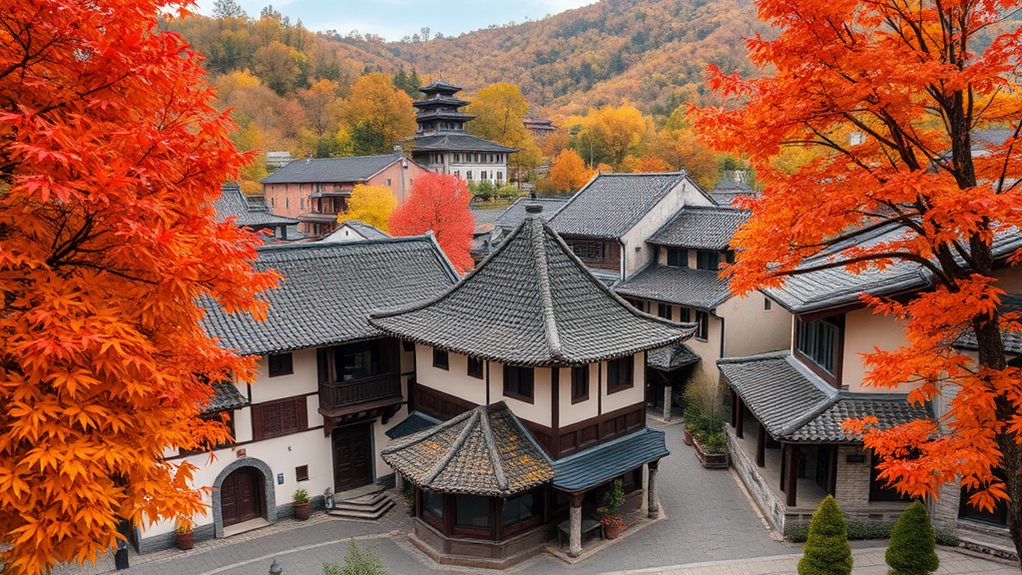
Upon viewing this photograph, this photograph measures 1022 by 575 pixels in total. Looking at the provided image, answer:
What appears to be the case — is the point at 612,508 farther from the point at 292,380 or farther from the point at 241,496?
the point at 241,496

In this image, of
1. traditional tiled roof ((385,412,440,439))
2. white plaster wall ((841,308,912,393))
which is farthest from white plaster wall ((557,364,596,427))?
white plaster wall ((841,308,912,393))

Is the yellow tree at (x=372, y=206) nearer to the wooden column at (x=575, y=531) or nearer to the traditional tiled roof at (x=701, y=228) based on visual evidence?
the traditional tiled roof at (x=701, y=228)

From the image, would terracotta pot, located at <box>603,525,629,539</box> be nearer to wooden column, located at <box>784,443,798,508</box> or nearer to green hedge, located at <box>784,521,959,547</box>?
green hedge, located at <box>784,521,959,547</box>

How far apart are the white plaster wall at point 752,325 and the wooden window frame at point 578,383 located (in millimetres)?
11588

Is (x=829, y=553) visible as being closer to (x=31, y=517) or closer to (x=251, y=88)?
(x=31, y=517)

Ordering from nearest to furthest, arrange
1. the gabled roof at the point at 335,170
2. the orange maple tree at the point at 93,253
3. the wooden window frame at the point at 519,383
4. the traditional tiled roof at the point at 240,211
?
the orange maple tree at the point at 93,253, the wooden window frame at the point at 519,383, the traditional tiled roof at the point at 240,211, the gabled roof at the point at 335,170

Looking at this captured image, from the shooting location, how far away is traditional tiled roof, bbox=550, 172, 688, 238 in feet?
111

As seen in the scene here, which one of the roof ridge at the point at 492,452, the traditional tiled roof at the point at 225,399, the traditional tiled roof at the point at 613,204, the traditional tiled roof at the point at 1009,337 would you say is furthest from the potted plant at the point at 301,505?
the traditional tiled roof at the point at 613,204

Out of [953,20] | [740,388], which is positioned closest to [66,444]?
[953,20]

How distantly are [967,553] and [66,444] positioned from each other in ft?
63.5

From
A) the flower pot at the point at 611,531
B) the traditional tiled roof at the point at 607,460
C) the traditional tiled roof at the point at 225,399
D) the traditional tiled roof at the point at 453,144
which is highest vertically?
the traditional tiled roof at the point at 453,144

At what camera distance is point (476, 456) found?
56.5ft

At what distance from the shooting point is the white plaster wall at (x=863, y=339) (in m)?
17.5

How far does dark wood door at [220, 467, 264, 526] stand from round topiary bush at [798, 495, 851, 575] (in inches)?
601
